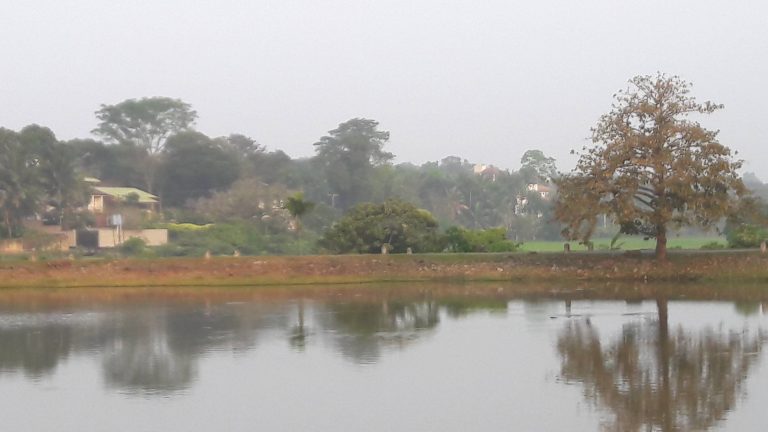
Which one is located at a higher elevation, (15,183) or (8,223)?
(15,183)

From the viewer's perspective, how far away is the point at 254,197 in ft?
215

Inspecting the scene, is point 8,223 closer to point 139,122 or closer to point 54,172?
point 54,172

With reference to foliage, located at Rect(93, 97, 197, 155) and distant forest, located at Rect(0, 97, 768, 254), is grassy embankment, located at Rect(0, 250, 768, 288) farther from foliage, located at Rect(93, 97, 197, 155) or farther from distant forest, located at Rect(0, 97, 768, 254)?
foliage, located at Rect(93, 97, 197, 155)

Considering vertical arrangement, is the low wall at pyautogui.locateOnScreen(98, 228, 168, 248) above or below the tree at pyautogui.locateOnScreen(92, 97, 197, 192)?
below

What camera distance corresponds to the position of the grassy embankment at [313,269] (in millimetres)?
39812

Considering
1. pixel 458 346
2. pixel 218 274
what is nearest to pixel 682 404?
pixel 458 346

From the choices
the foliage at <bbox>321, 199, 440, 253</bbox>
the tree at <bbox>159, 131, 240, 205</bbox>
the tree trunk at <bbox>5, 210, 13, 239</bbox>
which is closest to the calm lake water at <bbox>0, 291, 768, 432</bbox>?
the foliage at <bbox>321, 199, 440, 253</bbox>

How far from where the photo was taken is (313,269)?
40562 millimetres

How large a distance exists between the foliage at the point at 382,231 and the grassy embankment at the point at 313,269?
3.09m

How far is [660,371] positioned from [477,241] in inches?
1104

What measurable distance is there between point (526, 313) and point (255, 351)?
9751mm

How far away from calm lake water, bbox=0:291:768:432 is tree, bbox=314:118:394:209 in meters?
55.0

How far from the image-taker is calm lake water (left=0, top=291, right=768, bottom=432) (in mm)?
13938

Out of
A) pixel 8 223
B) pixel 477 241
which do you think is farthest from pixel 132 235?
pixel 477 241
